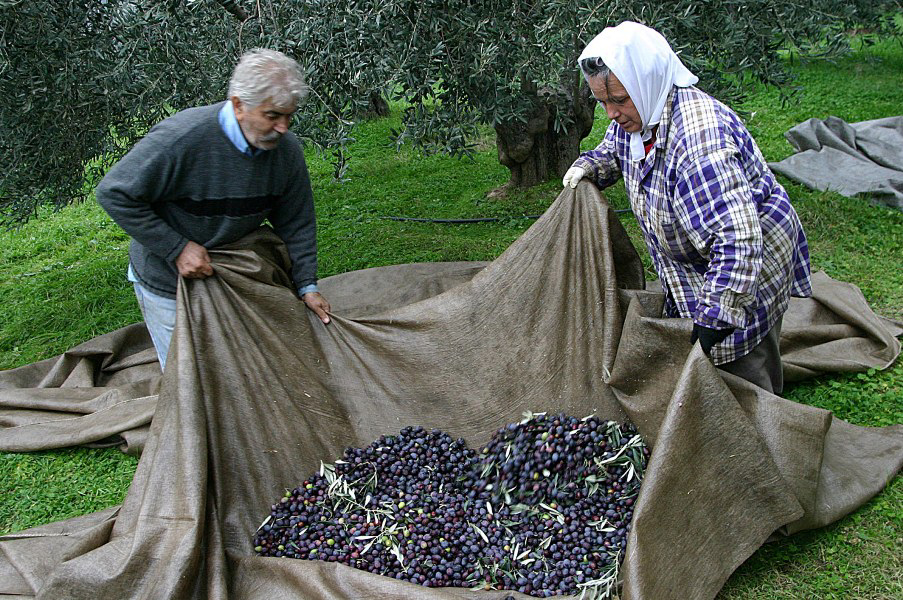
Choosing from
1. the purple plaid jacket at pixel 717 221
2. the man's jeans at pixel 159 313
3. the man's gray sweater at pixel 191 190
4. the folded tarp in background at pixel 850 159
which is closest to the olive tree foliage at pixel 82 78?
the man's gray sweater at pixel 191 190

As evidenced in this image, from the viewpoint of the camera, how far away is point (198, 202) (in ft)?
10.5

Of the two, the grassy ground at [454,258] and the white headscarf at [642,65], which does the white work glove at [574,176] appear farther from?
the grassy ground at [454,258]

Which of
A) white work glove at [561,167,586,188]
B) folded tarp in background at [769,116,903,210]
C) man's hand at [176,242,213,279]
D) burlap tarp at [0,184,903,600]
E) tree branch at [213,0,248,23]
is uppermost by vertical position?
tree branch at [213,0,248,23]

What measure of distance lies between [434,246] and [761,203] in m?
3.44

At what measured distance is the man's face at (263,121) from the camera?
2.99 meters

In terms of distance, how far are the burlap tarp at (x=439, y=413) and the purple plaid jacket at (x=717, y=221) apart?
0.21 meters

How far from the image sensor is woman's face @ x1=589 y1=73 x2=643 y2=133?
113 inches

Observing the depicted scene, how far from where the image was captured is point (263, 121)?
302 cm

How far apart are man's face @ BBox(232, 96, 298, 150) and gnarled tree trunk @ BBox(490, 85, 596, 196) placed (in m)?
3.49

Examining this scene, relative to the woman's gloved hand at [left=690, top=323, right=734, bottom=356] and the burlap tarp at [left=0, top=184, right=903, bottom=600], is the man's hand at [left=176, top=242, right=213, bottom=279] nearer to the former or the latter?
the burlap tarp at [left=0, top=184, right=903, bottom=600]

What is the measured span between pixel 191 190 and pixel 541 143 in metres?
4.43

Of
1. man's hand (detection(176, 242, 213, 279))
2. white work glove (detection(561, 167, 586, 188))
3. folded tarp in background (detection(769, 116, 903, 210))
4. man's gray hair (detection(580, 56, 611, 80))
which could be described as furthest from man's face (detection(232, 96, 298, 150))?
folded tarp in background (detection(769, 116, 903, 210))

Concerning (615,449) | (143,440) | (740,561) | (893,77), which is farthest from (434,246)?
(893,77)

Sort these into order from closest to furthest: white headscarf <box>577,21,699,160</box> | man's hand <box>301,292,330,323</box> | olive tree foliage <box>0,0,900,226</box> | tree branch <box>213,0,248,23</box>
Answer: white headscarf <box>577,21,699,160</box>
man's hand <box>301,292,330,323</box>
olive tree foliage <box>0,0,900,226</box>
tree branch <box>213,0,248,23</box>
